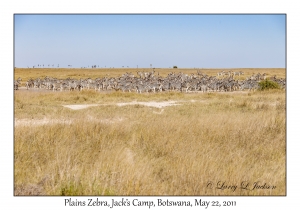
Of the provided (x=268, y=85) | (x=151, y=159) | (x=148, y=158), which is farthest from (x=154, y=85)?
(x=151, y=159)

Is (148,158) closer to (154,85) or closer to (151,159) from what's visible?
(151,159)

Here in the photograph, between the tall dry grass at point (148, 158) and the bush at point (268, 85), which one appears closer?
the tall dry grass at point (148, 158)

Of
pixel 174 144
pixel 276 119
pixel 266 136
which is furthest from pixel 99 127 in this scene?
pixel 276 119

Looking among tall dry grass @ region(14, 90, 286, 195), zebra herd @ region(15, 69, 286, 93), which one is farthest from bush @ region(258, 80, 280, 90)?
tall dry grass @ region(14, 90, 286, 195)

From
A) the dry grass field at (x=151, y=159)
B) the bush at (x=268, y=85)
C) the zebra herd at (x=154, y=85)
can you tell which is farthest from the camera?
the zebra herd at (x=154, y=85)

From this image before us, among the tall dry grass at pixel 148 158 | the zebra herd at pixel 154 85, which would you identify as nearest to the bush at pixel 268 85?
the zebra herd at pixel 154 85

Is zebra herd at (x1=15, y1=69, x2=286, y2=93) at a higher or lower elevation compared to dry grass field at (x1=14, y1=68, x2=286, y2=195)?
higher

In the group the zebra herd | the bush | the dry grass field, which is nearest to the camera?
the dry grass field

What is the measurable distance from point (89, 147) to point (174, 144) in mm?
1890

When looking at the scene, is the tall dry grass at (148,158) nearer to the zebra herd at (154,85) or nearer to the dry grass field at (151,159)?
the dry grass field at (151,159)

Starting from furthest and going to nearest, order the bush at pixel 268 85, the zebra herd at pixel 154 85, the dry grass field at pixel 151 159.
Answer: the zebra herd at pixel 154 85
the bush at pixel 268 85
the dry grass field at pixel 151 159

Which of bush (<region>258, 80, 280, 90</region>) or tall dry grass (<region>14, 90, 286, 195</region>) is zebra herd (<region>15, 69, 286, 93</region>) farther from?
tall dry grass (<region>14, 90, 286, 195</region>)

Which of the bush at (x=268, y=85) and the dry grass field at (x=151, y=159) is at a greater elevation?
the bush at (x=268, y=85)

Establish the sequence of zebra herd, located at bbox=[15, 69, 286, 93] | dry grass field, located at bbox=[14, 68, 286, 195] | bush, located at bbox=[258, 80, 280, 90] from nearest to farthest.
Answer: dry grass field, located at bbox=[14, 68, 286, 195]
bush, located at bbox=[258, 80, 280, 90]
zebra herd, located at bbox=[15, 69, 286, 93]
